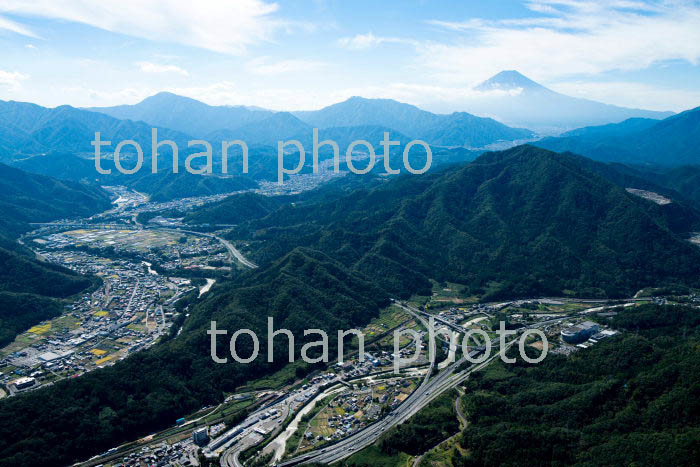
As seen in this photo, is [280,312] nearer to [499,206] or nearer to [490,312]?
[490,312]

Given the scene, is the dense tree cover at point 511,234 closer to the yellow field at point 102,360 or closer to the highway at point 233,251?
Answer: the highway at point 233,251

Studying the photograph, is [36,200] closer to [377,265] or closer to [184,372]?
[377,265]

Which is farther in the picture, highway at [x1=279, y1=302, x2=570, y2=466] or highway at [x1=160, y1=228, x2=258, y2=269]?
highway at [x1=160, y1=228, x2=258, y2=269]

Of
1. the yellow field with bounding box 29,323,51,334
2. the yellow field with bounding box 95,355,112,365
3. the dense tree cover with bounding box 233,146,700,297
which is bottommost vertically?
the yellow field with bounding box 95,355,112,365

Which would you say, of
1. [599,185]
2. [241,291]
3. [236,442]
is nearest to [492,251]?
[599,185]

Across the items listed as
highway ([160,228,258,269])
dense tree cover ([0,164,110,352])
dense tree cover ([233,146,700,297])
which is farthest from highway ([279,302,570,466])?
highway ([160,228,258,269])

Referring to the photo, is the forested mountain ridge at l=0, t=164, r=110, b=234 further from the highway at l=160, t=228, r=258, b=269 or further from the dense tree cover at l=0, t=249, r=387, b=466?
the dense tree cover at l=0, t=249, r=387, b=466

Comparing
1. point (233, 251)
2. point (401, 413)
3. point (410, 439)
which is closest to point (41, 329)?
point (233, 251)
